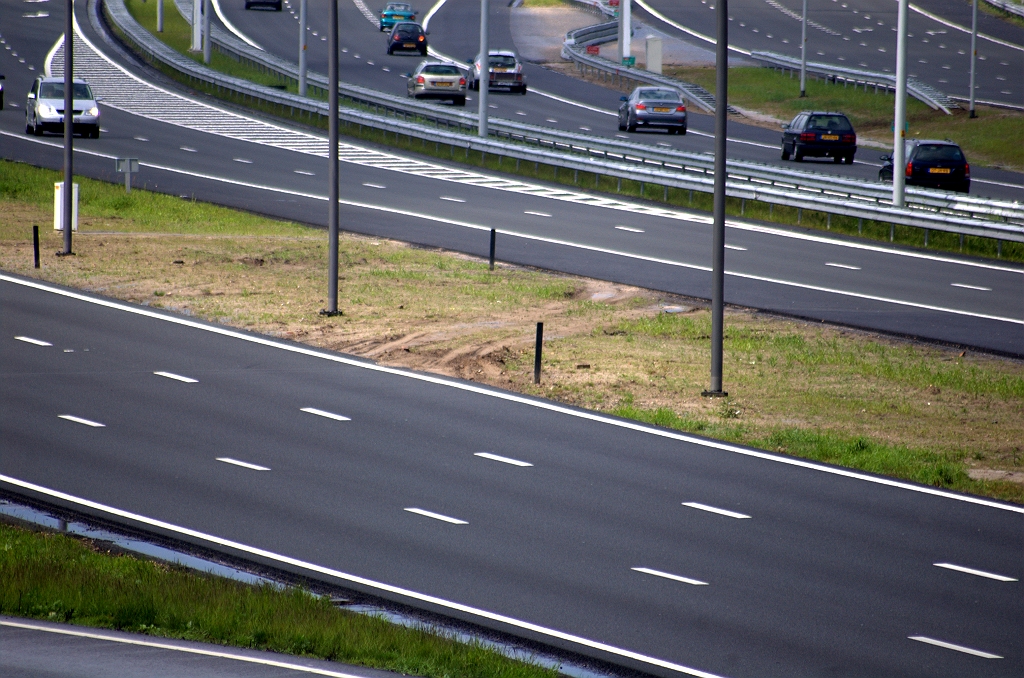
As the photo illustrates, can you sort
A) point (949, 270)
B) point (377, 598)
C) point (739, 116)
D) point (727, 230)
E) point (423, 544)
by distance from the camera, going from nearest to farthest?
point (377, 598)
point (423, 544)
point (949, 270)
point (727, 230)
point (739, 116)

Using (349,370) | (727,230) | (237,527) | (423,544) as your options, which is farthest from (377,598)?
(727,230)

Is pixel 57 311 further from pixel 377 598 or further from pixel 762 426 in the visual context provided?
pixel 377 598

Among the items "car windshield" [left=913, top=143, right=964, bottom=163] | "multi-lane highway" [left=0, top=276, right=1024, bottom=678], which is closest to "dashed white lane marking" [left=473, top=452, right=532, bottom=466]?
"multi-lane highway" [left=0, top=276, right=1024, bottom=678]

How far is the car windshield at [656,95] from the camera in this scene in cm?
5175

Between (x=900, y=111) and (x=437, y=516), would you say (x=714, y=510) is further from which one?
(x=900, y=111)

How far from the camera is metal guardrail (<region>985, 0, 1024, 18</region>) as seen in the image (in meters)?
85.5

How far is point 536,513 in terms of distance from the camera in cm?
1277

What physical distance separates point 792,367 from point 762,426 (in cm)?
320

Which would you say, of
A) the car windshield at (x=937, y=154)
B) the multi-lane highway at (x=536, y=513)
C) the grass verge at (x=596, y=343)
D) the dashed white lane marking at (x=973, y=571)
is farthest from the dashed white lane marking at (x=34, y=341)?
the car windshield at (x=937, y=154)

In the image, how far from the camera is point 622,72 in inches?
2702

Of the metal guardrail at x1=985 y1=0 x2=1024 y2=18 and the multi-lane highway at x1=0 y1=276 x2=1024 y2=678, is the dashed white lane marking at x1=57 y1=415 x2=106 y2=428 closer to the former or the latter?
the multi-lane highway at x1=0 y1=276 x2=1024 y2=678

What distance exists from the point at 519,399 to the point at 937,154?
75.8 ft

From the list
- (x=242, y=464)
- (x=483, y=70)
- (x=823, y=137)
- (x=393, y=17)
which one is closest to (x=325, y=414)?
(x=242, y=464)

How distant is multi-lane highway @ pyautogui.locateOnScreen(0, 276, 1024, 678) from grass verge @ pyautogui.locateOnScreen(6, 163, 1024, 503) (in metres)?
0.89
